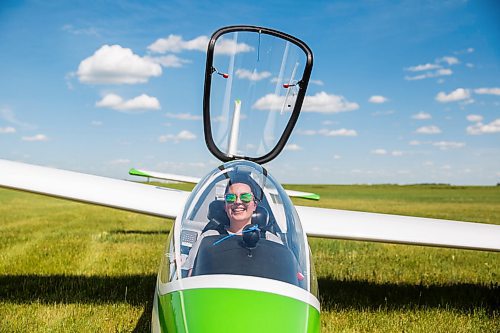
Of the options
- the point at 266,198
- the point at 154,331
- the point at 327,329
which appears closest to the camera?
the point at 154,331

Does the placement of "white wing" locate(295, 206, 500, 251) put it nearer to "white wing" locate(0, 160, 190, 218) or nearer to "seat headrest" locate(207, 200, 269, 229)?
"white wing" locate(0, 160, 190, 218)

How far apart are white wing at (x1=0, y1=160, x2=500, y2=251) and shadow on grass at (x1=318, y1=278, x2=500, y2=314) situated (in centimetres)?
82

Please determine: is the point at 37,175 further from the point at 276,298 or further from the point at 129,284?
the point at 276,298

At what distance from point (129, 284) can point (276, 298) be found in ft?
14.7

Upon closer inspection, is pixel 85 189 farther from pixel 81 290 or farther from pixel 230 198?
pixel 230 198

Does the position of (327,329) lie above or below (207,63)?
below

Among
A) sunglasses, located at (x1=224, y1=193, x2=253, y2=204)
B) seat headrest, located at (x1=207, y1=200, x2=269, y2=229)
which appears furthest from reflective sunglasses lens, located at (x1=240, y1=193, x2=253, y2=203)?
seat headrest, located at (x1=207, y1=200, x2=269, y2=229)

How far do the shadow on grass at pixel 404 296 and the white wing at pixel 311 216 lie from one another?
0.82 metres

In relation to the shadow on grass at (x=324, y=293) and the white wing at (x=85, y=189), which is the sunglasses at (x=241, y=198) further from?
the white wing at (x=85, y=189)

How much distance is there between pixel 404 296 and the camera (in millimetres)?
6816

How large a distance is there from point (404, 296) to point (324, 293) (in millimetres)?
1150

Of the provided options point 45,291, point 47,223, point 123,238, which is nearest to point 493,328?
point 45,291

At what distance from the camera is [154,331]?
10.9ft

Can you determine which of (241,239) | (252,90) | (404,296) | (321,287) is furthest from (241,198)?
(404,296)
